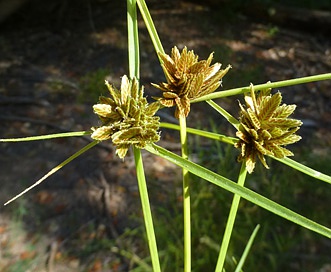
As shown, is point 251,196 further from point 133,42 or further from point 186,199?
point 133,42

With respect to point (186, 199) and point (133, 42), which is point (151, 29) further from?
point (186, 199)

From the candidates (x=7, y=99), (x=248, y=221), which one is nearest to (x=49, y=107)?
(x=7, y=99)

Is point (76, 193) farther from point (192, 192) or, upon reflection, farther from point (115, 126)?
point (115, 126)

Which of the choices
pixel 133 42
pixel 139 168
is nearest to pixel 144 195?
pixel 139 168

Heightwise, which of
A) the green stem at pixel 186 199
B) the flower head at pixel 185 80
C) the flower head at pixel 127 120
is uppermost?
the flower head at pixel 185 80
